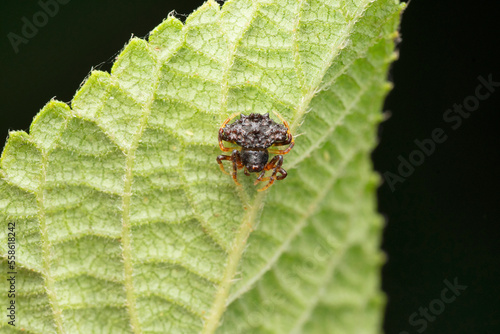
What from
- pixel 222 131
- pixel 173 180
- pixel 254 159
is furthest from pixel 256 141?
pixel 173 180

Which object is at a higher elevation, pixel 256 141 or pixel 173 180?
pixel 256 141

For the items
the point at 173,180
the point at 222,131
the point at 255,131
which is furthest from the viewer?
the point at 255,131

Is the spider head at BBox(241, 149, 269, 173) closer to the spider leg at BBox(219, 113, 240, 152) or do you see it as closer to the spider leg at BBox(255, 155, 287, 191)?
the spider leg at BBox(255, 155, 287, 191)

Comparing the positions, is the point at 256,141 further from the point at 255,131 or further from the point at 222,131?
the point at 222,131

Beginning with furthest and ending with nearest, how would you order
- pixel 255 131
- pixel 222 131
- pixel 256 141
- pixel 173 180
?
pixel 256 141
pixel 255 131
pixel 222 131
pixel 173 180

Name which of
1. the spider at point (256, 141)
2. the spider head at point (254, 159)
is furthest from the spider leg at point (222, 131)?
the spider head at point (254, 159)

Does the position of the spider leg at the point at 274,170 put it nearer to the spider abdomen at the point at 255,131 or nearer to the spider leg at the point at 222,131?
the spider abdomen at the point at 255,131

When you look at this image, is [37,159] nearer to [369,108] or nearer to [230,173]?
[230,173]
